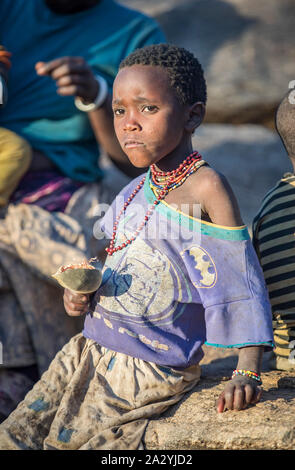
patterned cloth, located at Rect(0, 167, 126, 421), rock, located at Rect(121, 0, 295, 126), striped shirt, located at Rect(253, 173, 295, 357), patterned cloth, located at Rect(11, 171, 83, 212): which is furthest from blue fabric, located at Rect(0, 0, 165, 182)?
rock, located at Rect(121, 0, 295, 126)

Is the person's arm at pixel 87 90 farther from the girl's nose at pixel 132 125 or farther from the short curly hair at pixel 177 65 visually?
the girl's nose at pixel 132 125

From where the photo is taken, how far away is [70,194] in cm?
356

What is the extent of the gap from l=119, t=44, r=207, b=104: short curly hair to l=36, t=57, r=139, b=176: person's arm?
3.55 ft

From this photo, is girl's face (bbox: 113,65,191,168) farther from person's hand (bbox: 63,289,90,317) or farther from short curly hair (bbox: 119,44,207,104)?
person's hand (bbox: 63,289,90,317)

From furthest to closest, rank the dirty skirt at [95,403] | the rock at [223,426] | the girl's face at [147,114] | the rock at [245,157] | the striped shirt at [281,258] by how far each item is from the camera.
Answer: the rock at [245,157] < the striped shirt at [281,258] < the girl's face at [147,114] < the dirty skirt at [95,403] < the rock at [223,426]

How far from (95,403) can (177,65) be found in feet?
3.72

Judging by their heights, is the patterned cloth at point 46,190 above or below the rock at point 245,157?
above

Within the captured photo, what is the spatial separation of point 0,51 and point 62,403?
76.9 inches

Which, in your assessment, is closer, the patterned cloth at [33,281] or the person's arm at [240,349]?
the person's arm at [240,349]

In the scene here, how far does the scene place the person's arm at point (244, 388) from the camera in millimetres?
1856

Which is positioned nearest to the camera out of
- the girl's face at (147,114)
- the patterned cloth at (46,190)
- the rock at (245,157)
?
the girl's face at (147,114)

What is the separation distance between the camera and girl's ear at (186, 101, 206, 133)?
2.11 meters

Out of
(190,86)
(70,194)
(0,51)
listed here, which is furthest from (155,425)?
(0,51)

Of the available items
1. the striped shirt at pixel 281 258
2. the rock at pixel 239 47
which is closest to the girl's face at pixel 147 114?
the striped shirt at pixel 281 258
